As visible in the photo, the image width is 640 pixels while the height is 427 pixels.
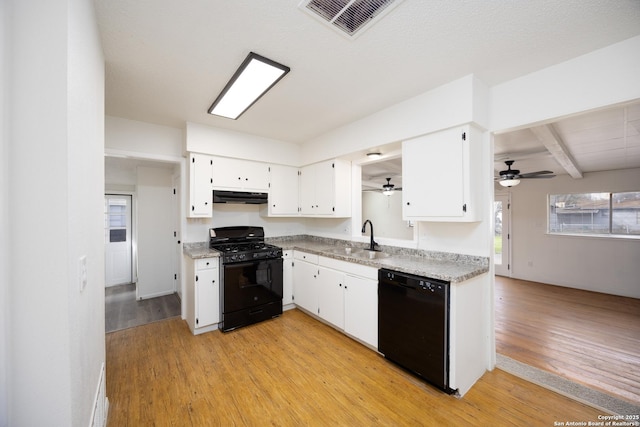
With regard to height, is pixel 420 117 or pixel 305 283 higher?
pixel 420 117

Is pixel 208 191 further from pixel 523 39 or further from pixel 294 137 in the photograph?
pixel 523 39

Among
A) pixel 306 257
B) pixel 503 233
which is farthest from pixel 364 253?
pixel 503 233

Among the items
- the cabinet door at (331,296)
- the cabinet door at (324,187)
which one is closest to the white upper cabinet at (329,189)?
the cabinet door at (324,187)

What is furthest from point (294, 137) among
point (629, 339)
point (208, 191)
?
point (629, 339)

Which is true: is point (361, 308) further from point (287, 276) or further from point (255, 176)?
point (255, 176)

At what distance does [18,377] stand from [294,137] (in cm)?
345

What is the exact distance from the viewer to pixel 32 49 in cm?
86

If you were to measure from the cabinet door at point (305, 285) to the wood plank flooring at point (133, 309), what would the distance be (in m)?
1.74

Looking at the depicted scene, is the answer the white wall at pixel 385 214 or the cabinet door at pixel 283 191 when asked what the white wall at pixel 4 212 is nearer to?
the cabinet door at pixel 283 191

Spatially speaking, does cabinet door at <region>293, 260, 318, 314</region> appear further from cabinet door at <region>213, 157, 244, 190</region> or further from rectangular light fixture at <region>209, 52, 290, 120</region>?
rectangular light fixture at <region>209, 52, 290, 120</region>

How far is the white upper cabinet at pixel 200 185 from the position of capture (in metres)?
3.15

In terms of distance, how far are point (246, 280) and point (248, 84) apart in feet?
7.25

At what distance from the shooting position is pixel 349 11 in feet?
4.70

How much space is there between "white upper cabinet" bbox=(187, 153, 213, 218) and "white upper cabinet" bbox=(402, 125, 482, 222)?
2424 millimetres
